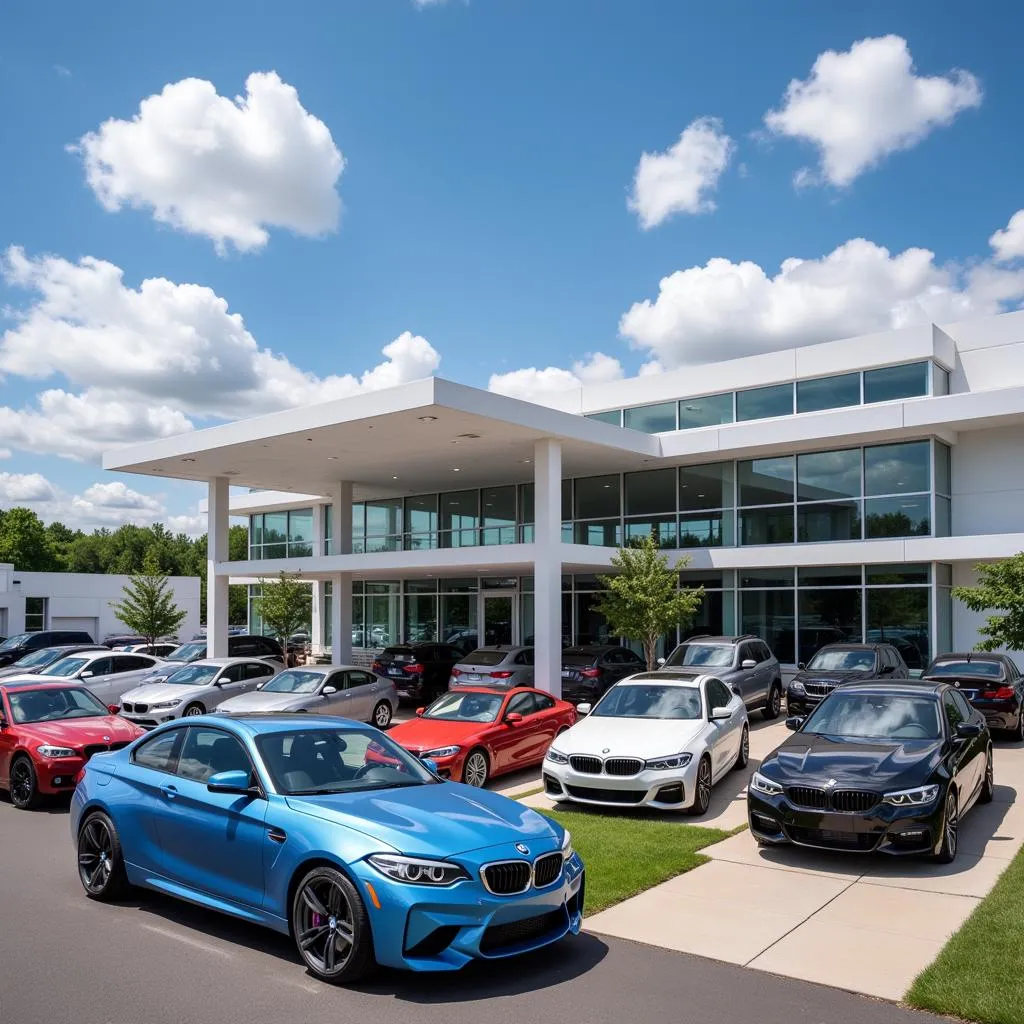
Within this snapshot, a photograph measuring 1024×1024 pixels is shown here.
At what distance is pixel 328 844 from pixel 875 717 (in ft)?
21.4

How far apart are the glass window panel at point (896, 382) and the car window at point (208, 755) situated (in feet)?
66.3

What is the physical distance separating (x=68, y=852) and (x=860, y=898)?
7.23m

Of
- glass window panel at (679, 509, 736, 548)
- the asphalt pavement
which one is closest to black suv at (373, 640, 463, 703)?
glass window panel at (679, 509, 736, 548)

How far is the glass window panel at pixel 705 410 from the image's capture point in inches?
1024

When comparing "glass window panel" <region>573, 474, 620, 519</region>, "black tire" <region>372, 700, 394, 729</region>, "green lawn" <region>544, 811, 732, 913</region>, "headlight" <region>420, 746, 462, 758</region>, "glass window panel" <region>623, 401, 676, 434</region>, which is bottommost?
"black tire" <region>372, 700, 394, 729</region>

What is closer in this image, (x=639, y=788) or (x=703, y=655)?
(x=639, y=788)

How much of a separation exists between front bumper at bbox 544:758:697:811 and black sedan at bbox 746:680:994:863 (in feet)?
4.49

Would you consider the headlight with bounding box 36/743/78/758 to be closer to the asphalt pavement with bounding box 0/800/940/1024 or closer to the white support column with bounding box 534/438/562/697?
the asphalt pavement with bounding box 0/800/940/1024

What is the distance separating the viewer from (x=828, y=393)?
24375mm

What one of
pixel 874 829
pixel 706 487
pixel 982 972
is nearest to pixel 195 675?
pixel 706 487

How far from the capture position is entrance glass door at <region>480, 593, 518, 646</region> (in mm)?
31219

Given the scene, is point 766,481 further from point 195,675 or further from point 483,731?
point 195,675

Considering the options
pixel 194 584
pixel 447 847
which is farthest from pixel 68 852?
pixel 194 584

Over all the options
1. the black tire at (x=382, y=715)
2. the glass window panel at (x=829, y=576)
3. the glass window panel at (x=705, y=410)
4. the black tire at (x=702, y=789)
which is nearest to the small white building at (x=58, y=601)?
the glass window panel at (x=705, y=410)
